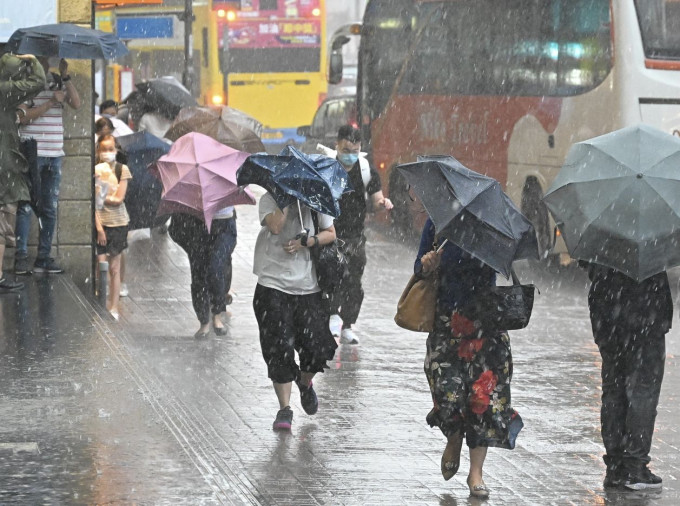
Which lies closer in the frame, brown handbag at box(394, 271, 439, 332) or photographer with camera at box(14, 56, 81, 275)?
brown handbag at box(394, 271, 439, 332)

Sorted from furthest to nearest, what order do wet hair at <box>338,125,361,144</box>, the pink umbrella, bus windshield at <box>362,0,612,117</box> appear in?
bus windshield at <box>362,0,612,117</box> < wet hair at <box>338,125,361,144</box> < the pink umbrella

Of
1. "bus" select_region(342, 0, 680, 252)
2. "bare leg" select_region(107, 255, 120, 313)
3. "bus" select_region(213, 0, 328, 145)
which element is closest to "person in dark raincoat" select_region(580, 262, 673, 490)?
"bare leg" select_region(107, 255, 120, 313)

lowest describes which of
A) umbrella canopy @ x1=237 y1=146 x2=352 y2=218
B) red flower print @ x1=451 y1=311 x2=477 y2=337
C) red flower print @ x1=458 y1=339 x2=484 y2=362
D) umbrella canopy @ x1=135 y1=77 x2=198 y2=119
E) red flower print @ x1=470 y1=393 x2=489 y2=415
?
red flower print @ x1=470 y1=393 x2=489 y2=415

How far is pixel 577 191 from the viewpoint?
22.6 ft

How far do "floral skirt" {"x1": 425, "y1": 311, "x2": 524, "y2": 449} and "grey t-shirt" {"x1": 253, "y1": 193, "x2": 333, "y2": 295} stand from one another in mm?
1516

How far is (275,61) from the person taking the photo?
3641 cm

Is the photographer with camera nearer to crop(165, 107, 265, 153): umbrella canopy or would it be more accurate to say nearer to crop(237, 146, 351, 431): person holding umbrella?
crop(165, 107, 265, 153): umbrella canopy

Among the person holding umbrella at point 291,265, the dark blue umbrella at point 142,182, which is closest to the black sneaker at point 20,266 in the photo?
the dark blue umbrella at point 142,182

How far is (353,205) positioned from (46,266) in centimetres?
296

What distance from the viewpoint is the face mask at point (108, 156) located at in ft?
41.9

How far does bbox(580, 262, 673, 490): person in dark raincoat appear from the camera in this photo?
703 centimetres

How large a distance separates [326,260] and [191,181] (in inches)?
117

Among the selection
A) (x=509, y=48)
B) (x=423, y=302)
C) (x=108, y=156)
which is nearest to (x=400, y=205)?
(x=509, y=48)

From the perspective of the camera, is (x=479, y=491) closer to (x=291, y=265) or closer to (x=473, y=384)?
(x=473, y=384)
